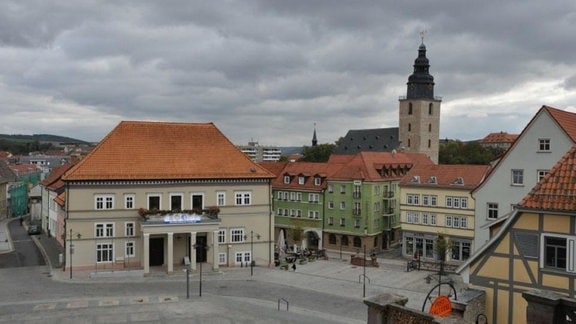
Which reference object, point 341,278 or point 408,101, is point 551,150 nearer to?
point 341,278

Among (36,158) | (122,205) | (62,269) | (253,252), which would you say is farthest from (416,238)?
(36,158)

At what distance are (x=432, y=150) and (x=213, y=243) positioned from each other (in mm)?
62800

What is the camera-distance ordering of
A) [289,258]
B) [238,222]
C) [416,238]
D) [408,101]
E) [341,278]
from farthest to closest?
[408,101], [416,238], [289,258], [238,222], [341,278]

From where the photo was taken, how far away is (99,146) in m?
40.8

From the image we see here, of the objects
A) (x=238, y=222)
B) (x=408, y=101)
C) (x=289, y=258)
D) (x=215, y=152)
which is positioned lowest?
(x=289, y=258)

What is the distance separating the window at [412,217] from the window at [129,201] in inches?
1017

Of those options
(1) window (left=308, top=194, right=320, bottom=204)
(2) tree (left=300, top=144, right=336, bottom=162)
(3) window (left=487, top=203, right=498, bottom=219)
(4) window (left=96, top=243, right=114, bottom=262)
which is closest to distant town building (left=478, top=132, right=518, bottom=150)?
(2) tree (left=300, top=144, right=336, bottom=162)

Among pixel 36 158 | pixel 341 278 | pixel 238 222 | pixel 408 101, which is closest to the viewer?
pixel 341 278

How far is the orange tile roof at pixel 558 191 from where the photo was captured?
42.2 feet

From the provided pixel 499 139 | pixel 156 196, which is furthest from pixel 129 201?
pixel 499 139

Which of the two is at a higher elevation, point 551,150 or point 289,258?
point 551,150

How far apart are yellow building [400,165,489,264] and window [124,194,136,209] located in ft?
83.7

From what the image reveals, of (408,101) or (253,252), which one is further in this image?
(408,101)

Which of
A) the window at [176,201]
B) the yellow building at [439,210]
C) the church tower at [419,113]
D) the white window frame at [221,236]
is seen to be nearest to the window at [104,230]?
the window at [176,201]
